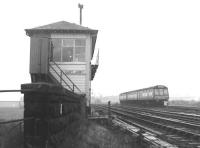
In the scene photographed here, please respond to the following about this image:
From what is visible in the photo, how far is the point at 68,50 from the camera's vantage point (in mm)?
16344

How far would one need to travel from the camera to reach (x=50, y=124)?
4.75 meters

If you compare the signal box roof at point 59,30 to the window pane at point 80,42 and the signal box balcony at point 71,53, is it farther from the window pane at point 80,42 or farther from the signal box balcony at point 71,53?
the window pane at point 80,42

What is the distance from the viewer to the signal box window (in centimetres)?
1627

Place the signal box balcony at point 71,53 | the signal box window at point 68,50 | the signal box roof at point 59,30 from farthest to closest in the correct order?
the signal box window at point 68,50 < the signal box roof at point 59,30 < the signal box balcony at point 71,53

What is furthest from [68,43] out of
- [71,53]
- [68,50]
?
[71,53]

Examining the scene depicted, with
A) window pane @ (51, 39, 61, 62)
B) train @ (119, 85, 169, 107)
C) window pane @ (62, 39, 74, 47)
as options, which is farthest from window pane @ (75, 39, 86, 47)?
train @ (119, 85, 169, 107)

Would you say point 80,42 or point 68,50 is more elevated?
point 80,42

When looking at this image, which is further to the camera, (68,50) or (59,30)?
(68,50)

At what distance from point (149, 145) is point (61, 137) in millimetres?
2686

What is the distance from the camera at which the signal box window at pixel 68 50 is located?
16.3m

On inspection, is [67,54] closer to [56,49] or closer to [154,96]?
[56,49]

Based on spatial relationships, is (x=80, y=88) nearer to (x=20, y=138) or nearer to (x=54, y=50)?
(x=54, y=50)

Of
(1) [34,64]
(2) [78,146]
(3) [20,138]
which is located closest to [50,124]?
(3) [20,138]

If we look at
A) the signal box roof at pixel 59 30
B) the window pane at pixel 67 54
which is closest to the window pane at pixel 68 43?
the window pane at pixel 67 54
